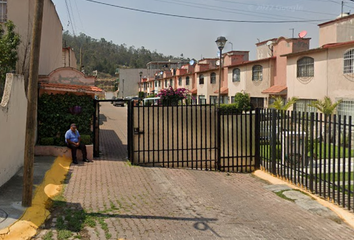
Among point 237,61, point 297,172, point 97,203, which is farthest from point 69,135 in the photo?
point 237,61

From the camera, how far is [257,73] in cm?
2809

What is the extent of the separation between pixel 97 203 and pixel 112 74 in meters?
105

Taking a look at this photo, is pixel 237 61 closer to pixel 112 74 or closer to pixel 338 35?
pixel 338 35

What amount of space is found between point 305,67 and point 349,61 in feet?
12.0

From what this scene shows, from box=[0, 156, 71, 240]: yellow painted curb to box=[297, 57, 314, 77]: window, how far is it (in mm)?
16521

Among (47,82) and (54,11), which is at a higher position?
(54,11)

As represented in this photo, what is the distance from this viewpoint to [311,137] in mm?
7801

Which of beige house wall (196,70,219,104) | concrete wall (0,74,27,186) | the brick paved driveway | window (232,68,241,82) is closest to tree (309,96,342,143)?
the brick paved driveway

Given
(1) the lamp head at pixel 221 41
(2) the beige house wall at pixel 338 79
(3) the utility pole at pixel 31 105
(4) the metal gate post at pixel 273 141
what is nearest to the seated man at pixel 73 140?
(3) the utility pole at pixel 31 105

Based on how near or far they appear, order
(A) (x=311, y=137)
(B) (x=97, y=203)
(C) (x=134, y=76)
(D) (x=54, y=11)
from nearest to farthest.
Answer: (B) (x=97, y=203), (A) (x=311, y=137), (D) (x=54, y=11), (C) (x=134, y=76)

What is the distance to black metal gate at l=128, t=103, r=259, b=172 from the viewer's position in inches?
432

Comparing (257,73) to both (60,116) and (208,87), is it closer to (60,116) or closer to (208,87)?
(208,87)

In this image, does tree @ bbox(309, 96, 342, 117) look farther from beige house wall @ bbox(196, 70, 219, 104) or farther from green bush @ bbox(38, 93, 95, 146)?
beige house wall @ bbox(196, 70, 219, 104)

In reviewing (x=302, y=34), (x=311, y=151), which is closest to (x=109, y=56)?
(x=302, y=34)
